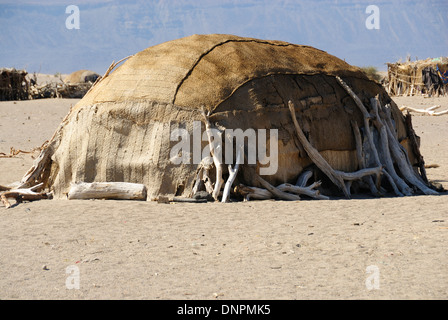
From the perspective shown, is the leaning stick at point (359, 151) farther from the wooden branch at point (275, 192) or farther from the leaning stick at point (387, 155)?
the wooden branch at point (275, 192)

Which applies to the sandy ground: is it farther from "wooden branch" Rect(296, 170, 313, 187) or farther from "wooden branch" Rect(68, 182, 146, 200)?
"wooden branch" Rect(296, 170, 313, 187)

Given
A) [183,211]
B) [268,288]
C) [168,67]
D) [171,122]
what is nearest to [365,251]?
[268,288]

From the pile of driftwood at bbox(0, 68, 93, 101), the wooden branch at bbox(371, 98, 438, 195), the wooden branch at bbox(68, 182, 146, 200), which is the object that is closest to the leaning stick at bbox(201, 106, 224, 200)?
the wooden branch at bbox(68, 182, 146, 200)

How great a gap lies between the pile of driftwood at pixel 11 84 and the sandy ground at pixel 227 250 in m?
23.7

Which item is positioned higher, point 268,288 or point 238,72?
point 238,72

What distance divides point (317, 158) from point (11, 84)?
82.5 ft

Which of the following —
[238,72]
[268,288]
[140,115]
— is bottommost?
[268,288]

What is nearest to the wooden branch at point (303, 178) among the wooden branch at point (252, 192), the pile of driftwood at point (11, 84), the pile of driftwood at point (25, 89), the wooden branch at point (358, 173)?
the wooden branch at point (358, 173)

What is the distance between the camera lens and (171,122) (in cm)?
858

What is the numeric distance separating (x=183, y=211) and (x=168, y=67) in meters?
2.27

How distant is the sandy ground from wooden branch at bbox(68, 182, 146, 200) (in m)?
0.20

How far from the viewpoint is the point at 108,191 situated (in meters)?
8.59

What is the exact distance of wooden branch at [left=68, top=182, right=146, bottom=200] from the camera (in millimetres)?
8531

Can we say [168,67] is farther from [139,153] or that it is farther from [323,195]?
[323,195]
